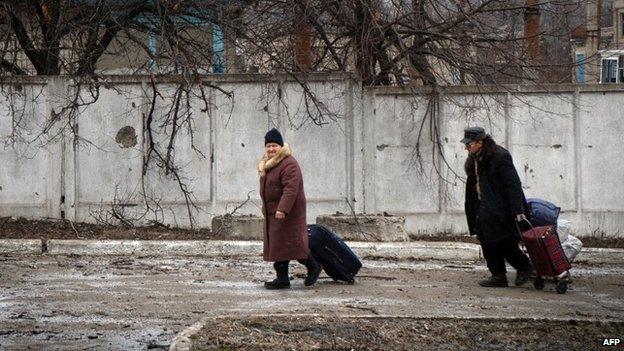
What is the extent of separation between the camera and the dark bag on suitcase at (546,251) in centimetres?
1174

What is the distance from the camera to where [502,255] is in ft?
40.2

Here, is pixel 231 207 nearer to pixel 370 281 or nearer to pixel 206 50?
pixel 206 50

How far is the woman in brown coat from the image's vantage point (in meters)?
11.7

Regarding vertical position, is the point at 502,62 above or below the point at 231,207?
above

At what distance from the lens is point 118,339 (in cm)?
859

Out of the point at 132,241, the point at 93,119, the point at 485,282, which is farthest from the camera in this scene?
the point at 93,119

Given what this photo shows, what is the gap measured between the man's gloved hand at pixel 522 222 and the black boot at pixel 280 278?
2.41 meters

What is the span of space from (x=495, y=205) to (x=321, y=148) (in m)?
5.33

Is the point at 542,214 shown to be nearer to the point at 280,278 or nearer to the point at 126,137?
the point at 280,278

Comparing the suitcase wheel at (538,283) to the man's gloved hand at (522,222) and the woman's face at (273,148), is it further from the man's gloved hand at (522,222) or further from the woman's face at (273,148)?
the woman's face at (273,148)

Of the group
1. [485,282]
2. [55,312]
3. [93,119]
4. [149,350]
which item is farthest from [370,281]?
[93,119]

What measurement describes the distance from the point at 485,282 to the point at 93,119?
703 centimetres

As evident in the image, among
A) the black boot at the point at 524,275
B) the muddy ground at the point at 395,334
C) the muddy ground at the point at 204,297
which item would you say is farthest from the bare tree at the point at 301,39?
the muddy ground at the point at 395,334

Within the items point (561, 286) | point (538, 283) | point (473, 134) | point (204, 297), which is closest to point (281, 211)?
point (204, 297)
